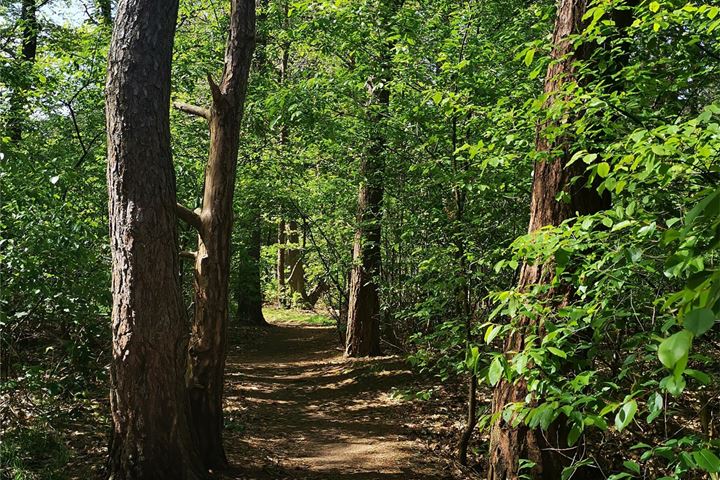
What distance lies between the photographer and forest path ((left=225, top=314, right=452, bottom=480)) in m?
6.04

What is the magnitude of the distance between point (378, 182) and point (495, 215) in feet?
7.76

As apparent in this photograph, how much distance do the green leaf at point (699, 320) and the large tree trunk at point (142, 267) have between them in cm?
423

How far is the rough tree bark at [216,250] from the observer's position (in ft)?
18.0

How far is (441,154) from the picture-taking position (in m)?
6.22

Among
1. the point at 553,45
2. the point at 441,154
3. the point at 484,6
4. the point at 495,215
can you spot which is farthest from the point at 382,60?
the point at 553,45

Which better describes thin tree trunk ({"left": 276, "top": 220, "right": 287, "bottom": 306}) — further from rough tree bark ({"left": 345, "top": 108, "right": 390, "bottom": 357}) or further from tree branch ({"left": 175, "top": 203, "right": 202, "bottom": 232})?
→ tree branch ({"left": 175, "top": 203, "right": 202, "bottom": 232})

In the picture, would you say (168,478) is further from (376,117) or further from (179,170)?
(376,117)

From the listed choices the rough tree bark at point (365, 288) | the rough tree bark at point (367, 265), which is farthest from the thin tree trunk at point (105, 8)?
the rough tree bark at point (365, 288)

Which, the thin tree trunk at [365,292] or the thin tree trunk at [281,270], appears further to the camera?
the thin tree trunk at [281,270]

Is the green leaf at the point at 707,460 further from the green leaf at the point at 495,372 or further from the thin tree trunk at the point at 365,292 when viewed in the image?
the thin tree trunk at the point at 365,292

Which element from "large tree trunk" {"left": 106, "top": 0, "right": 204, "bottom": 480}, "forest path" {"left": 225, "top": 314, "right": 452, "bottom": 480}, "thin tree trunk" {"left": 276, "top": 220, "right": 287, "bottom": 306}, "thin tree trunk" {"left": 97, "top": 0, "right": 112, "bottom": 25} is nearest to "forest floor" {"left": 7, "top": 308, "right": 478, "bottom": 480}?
"forest path" {"left": 225, "top": 314, "right": 452, "bottom": 480}

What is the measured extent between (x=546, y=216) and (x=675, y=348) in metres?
3.79

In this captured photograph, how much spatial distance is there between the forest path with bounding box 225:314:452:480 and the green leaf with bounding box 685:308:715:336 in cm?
537

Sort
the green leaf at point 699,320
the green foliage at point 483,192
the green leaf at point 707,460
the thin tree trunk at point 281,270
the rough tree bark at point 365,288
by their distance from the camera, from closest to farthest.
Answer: the green leaf at point 699,320 → the green leaf at point 707,460 → the green foliage at point 483,192 → the rough tree bark at point 365,288 → the thin tree trunk at point 281,270
